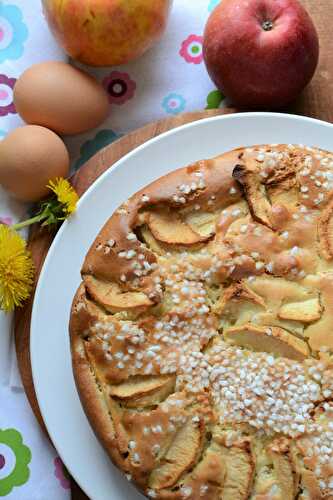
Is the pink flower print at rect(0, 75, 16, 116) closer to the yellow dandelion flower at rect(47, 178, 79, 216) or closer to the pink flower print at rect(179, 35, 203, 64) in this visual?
the yellow dandelion flower at rect(47, 178, 79, 216)

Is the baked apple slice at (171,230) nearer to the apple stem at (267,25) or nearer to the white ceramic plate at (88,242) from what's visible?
the white ceramic plate at (88,242)

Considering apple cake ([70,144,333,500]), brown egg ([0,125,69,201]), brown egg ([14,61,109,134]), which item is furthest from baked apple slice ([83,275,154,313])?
brown egg ([14,61,109,134])

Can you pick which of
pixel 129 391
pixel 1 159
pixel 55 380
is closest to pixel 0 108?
pixel 1 159

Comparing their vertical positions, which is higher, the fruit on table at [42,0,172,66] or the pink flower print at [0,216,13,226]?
the fruit on table at [42,0,172,66]

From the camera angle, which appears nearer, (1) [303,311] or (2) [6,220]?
(1) [303,311]

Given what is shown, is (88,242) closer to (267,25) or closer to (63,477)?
(63,477)

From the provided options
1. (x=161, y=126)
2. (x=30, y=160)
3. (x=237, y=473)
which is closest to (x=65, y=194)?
(x=30, y=160)
